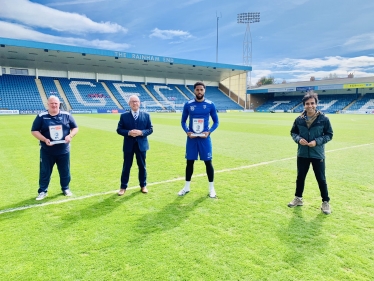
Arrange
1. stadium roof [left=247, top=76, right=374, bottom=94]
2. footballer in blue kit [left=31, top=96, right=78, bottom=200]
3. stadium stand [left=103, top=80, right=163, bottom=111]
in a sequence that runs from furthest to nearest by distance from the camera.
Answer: stadium stand [left=103, top=80, right=163, bottom=111]
stadium roof [left=247, top=76, right=374, bottom=94]
footballer in blue kit [left=31, top=96, right=78, bottom=200]

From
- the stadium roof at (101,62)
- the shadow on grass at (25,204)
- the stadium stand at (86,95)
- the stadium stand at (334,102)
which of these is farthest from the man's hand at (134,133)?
the stadium stand at (334,102)

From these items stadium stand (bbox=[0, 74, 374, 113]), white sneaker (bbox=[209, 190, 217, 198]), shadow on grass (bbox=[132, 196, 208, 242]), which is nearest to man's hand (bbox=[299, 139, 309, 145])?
white sneaker (bbox=[209, 190, 217, 198])


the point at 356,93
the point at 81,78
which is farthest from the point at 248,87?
the point at 81,78

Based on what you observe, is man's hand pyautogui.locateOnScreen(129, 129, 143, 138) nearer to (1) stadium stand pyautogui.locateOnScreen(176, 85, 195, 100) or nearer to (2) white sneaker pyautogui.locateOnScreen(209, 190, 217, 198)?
(2) white sneaker pyautogui.locateOnScreen(209, 190, 217, 198)

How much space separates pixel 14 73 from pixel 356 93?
2374 inches

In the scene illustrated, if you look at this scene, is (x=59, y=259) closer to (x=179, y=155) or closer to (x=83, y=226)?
(x=83, y=226)

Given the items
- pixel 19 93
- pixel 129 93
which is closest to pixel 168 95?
pixel 129 93

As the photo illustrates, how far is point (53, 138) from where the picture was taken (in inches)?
182

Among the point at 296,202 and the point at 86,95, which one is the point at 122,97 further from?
the point at 296,202

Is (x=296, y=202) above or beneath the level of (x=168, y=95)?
beneath

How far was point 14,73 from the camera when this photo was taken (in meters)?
40.5

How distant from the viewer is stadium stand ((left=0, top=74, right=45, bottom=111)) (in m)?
35.5

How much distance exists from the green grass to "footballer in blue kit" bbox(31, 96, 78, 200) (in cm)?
40

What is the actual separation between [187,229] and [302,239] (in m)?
1.50
